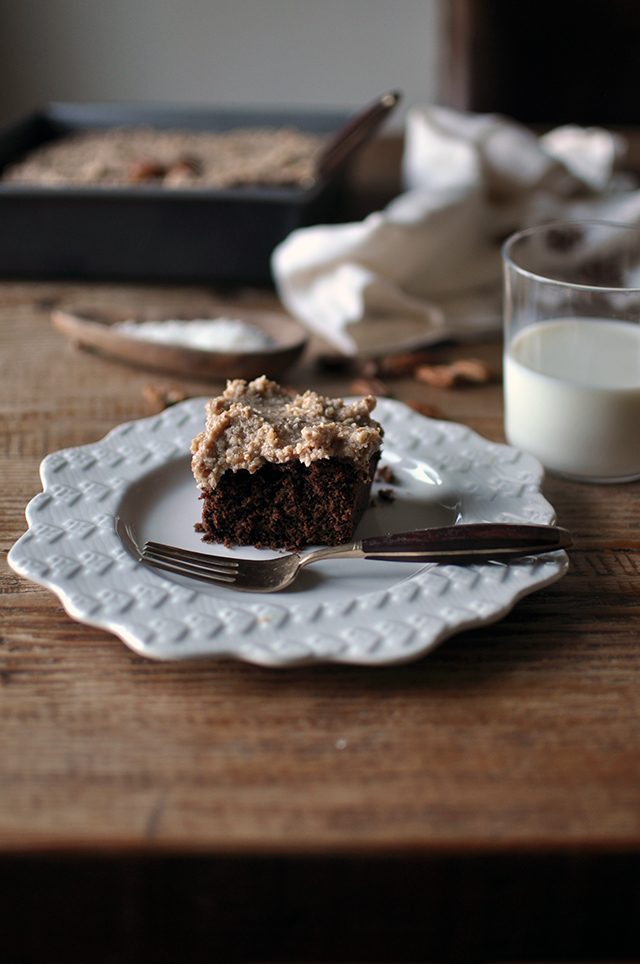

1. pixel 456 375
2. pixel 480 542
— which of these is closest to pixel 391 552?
pixel 480 542

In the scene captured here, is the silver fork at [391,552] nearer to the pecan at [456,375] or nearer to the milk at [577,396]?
the milk at [577,396]

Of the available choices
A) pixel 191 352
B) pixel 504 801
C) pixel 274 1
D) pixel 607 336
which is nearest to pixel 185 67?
pixel 274 1

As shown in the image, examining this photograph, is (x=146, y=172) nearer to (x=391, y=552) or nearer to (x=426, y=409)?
(x=426, y=409)

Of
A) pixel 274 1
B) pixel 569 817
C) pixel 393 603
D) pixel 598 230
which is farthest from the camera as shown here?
pixel 274 1

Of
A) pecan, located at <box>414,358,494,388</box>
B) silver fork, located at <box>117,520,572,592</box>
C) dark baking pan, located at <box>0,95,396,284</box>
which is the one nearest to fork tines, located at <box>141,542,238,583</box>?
silver fork, located at <box>117,520,572,592</box>

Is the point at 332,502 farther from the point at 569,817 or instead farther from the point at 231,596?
the point at 569,817

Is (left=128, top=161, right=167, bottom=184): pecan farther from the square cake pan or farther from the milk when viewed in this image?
the milk

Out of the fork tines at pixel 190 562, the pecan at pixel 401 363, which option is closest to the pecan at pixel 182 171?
the pecan at pixel 401 363
